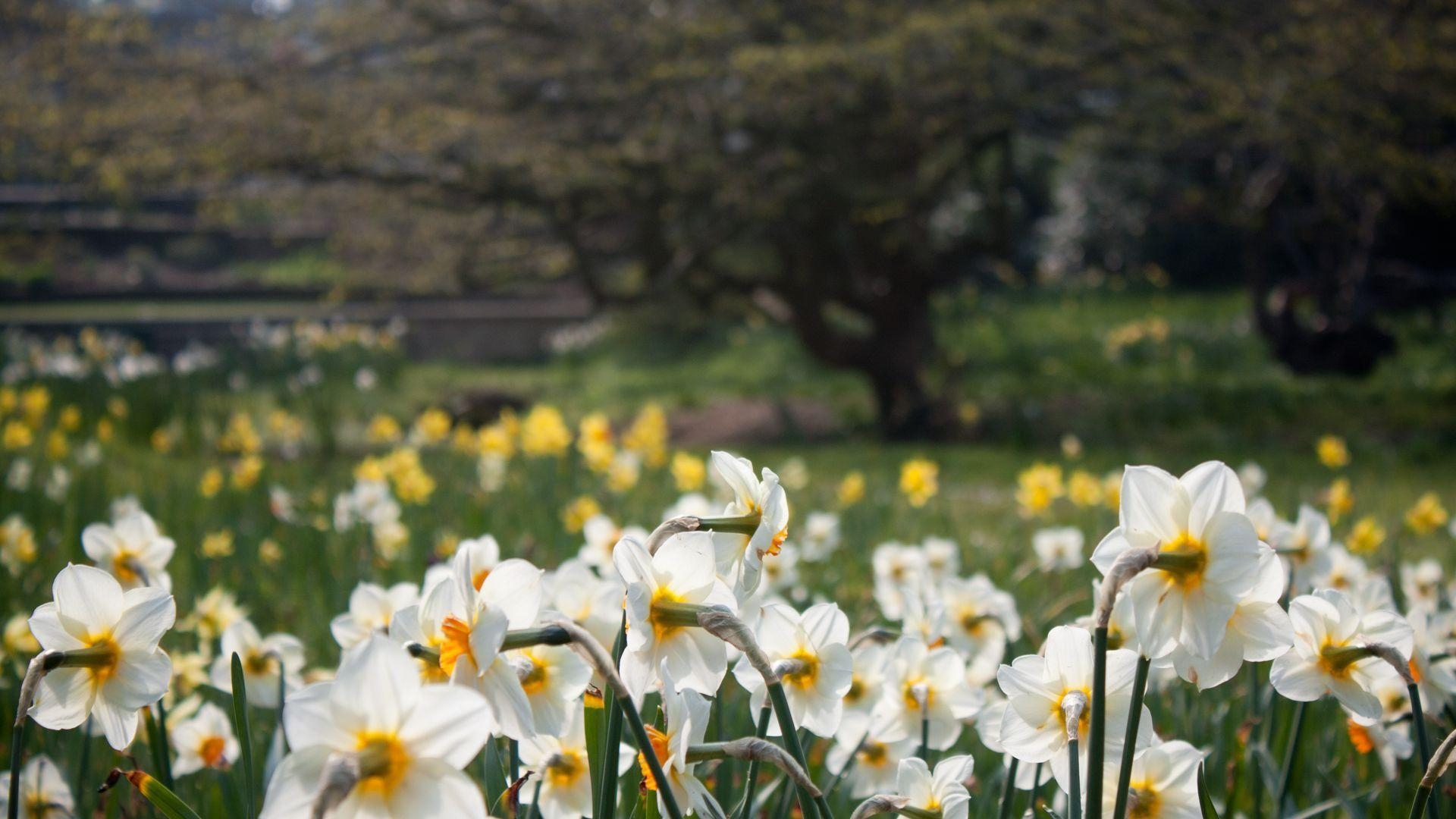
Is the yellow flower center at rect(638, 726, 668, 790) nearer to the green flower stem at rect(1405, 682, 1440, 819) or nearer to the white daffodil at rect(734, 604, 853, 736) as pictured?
the white daffodil at rect(734, 604, 853, 736)

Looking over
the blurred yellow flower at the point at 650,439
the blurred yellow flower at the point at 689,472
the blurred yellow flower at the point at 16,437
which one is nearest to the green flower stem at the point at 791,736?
the blurred yellow flower at the point at 689,472

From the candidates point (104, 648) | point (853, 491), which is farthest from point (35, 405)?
point (104, 648)

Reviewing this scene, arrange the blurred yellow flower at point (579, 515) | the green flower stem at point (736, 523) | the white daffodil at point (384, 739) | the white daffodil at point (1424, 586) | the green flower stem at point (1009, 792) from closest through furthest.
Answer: the white daffodil at point (384, 739)
the green flower stem at point (736, 523)
the green flower stem at point (1009, 792)
the white daffodil at point (1424, 586)
the blurred yellow flower at point (579, 515)

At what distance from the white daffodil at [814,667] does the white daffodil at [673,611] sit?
138 mm

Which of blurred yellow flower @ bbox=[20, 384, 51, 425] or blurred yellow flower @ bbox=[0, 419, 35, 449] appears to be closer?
blurred yellow flower @ bbox=[0, 419, 35, 449]

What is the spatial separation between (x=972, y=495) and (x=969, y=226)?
25.9 feet

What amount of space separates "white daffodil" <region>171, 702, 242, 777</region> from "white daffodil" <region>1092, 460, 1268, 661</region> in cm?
113

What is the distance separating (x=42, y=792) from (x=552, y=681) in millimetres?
714

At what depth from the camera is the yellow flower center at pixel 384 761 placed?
0.63m

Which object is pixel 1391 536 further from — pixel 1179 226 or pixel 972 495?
pixel 1179 226

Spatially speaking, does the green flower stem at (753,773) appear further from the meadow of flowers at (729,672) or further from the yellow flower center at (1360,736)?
Result: the yellow flower center at (1360,736)

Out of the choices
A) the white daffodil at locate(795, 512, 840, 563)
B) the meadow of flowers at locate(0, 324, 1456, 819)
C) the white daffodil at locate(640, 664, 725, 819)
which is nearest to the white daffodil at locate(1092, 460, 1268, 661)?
the meadow of flowers at locate(0, 324, 1456, 819)

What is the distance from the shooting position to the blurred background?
228 inches

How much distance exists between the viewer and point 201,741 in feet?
4.61
